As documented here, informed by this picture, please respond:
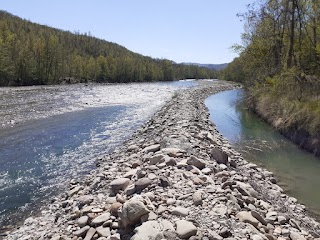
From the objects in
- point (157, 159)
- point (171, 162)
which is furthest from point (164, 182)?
point (157, 159)

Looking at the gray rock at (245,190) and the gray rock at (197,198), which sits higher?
the gray rock at (197,198)

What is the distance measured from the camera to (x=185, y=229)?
217 inches

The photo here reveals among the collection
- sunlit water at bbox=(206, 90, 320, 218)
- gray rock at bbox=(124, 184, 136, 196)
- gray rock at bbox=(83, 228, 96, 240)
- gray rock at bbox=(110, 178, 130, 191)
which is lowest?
sunlit water at bbox=(206, 90, 320, 218)

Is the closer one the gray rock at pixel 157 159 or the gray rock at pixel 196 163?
the gray rock at pixel 196 163

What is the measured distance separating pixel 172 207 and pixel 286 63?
25.8 meters

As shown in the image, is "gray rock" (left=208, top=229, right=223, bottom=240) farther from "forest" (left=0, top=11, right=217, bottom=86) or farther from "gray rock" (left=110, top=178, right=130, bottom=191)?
"forest" (left=0, top=11, right=217, bottom=86)

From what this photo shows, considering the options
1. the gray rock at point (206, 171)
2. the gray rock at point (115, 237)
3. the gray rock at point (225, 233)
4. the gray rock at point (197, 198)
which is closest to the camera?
the gray rock at point (225, 233)

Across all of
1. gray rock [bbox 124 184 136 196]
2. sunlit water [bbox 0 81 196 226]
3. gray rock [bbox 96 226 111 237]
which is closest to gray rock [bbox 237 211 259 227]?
gray rock [bbox 96 226 111 237]

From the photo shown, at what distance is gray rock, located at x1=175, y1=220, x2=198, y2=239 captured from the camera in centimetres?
542

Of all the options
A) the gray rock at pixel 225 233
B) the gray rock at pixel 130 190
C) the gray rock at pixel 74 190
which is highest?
the gray rock at pixel 225 233

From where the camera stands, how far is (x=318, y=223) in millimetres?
7980

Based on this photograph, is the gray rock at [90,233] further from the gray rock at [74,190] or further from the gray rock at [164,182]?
the gray rock at [74,190]

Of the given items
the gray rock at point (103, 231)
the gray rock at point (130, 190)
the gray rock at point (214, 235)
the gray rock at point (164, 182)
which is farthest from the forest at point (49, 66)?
the gray rock at point (214, 235)

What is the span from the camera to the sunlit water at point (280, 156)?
410 inches
